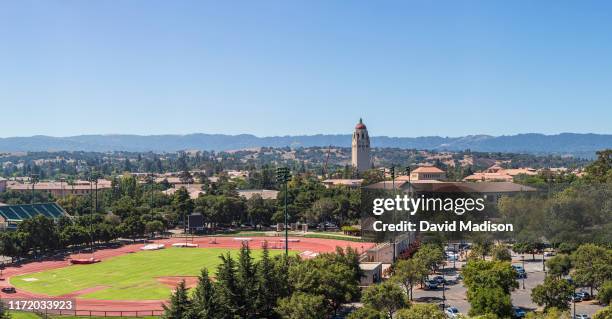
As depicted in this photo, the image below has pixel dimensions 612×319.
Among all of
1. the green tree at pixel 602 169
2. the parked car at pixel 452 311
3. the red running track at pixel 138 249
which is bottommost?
the red running track at pixel 138 249

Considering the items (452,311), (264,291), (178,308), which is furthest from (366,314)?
(452,311)

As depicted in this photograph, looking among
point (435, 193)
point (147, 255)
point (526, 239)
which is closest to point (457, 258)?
point (526, 239)

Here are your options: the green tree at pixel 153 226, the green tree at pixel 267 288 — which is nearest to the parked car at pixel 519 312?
the green tree at pixel 267 288

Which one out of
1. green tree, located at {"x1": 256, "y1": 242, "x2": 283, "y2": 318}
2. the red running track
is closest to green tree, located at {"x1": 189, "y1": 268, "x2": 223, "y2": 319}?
green tree, located at {"x1": 256, "y1": 242, "x2": 283, "y2": 318}

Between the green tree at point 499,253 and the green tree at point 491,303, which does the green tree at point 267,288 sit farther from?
the green tree at point 499,253

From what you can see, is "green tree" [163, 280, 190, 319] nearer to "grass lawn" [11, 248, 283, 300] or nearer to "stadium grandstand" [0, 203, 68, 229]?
"grass lawn" [11, 248, 283, 300]

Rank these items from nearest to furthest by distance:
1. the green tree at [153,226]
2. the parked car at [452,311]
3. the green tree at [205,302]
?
the green tree at [205,302] < the parked car at [452,311] < the green tree at [153,226]
